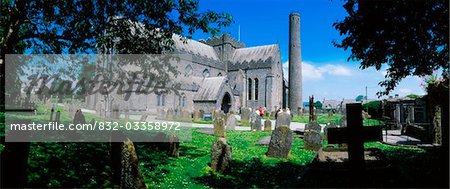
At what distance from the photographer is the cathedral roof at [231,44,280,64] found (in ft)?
155

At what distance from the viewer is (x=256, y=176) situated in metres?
6.66

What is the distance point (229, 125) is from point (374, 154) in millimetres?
11192

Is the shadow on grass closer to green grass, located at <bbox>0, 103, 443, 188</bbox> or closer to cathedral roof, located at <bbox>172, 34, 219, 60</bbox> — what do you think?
green grass, located at <bbox>0, 103, 443, 188</bbox>

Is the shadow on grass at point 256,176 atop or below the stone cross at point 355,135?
below

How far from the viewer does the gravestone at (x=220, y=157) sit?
7.09 metres

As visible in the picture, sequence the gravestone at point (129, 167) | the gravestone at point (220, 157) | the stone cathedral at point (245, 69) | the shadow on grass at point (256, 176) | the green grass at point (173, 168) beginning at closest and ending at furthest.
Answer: the gravestone at point (129, 167) → the green grass at point (173, 168) → the shadow on grass at point (256, 176) → the gravestone at point (220, 157) → the stone cathedral at point (245, 69)

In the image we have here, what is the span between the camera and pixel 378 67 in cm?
658

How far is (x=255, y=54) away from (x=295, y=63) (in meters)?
6.97

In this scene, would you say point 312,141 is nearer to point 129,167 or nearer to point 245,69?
point 129,167

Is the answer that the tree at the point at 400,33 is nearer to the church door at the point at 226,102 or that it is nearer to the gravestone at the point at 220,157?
the gravestone at the point at 220,157

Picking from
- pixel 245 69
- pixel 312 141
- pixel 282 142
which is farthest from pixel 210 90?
pixel 282 142

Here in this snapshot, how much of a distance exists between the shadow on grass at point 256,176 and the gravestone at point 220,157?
21 cm

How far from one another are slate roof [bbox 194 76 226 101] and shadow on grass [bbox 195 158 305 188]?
84.0 feet

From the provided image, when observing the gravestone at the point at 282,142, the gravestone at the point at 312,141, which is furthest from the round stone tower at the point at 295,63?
the gravestone at the point at 282,142
